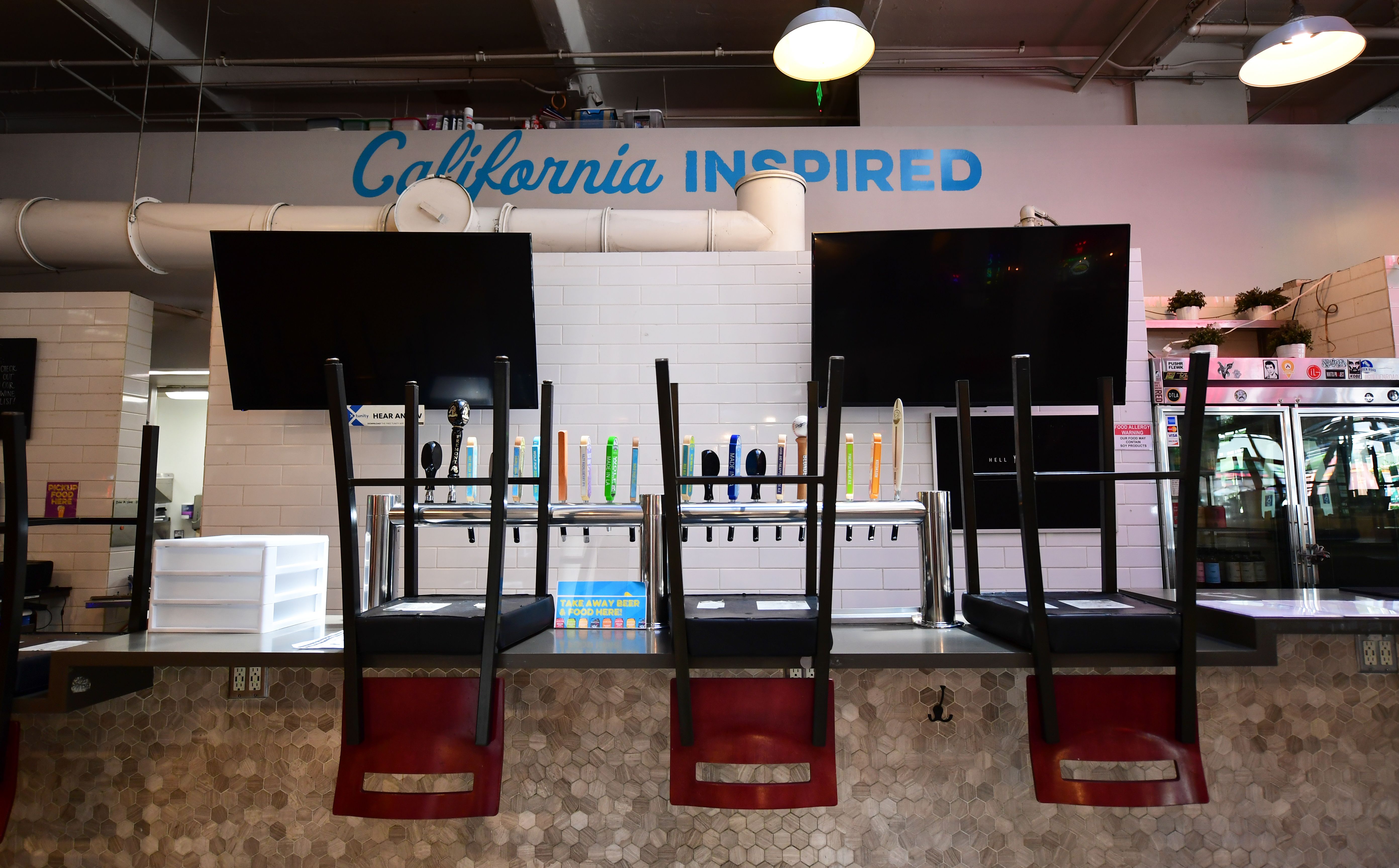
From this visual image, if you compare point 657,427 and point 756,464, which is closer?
point 756,464

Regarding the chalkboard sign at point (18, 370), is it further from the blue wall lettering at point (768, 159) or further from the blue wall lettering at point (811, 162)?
the blue wall lettering at point (811, 162)

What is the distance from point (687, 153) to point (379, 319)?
2.47 m

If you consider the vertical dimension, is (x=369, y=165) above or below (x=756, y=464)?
above

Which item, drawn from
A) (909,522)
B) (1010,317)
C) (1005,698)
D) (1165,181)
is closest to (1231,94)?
(1165,181)

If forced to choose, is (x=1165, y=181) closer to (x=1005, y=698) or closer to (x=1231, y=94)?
(x=1231, y=94)

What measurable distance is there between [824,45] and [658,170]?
184cm

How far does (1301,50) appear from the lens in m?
3.70

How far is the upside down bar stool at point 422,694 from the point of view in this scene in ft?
4.72

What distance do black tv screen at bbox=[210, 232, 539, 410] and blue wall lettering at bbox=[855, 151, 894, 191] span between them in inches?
99.6

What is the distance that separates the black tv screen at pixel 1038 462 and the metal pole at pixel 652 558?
2025mm

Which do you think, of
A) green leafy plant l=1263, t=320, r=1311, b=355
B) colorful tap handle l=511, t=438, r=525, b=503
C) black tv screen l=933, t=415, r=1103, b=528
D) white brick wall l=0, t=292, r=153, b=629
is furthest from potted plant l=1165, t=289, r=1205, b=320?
white brick wall l=0, t=292, r=153, b=629

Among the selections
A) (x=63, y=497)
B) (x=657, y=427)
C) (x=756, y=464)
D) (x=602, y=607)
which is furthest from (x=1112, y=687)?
(x=63, y=497)

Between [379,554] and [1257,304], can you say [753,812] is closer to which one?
[379,554]

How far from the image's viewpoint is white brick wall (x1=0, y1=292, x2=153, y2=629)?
4699 mm
